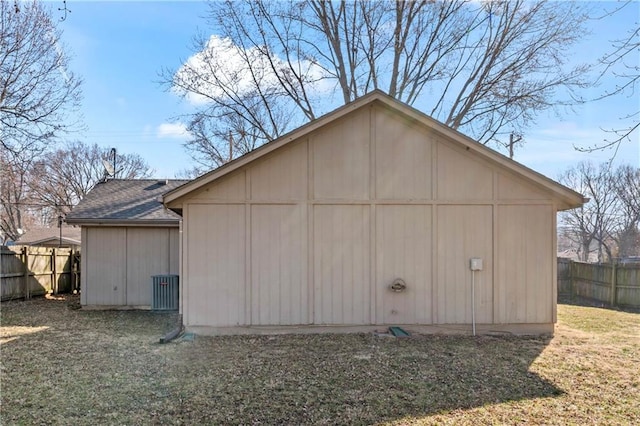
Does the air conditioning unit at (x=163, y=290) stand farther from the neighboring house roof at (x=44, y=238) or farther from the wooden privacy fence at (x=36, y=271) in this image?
the neighboring house roof at (x=44, y=238)

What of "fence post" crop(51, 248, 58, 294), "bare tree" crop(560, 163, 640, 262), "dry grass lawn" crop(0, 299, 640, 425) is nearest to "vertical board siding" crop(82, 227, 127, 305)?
"dry grass lawn" crop(0, 299, 640, 425)

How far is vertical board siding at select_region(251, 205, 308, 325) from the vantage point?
7254 mm

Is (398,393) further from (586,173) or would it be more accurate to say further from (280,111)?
(586,173)

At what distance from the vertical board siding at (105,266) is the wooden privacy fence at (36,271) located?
111 inches

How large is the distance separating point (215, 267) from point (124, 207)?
527 centimetres

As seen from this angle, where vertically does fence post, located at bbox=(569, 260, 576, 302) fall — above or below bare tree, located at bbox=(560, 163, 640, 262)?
below

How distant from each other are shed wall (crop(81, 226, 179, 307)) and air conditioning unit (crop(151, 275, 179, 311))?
2.47 feet

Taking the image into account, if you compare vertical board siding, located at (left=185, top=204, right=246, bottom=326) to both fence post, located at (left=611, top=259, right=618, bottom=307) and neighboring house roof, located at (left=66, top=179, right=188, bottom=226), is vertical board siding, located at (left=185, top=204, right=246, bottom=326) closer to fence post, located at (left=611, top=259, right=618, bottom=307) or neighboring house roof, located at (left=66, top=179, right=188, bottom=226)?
neighboring house roof, located at (left=66, top=179, right=188, bottom=226)

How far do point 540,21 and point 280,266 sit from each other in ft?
45.5

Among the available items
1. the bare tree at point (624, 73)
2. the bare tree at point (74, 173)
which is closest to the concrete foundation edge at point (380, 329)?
the bare tree at point (624, 73)

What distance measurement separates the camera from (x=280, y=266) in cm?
729

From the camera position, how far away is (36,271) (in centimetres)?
1253

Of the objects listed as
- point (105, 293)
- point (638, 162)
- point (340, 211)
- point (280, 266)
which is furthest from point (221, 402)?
point (105, 293)

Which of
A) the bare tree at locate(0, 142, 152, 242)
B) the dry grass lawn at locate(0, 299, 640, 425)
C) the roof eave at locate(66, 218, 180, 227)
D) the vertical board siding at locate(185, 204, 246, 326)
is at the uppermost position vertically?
the bare tree at locate(0, 142, 152, 242)
